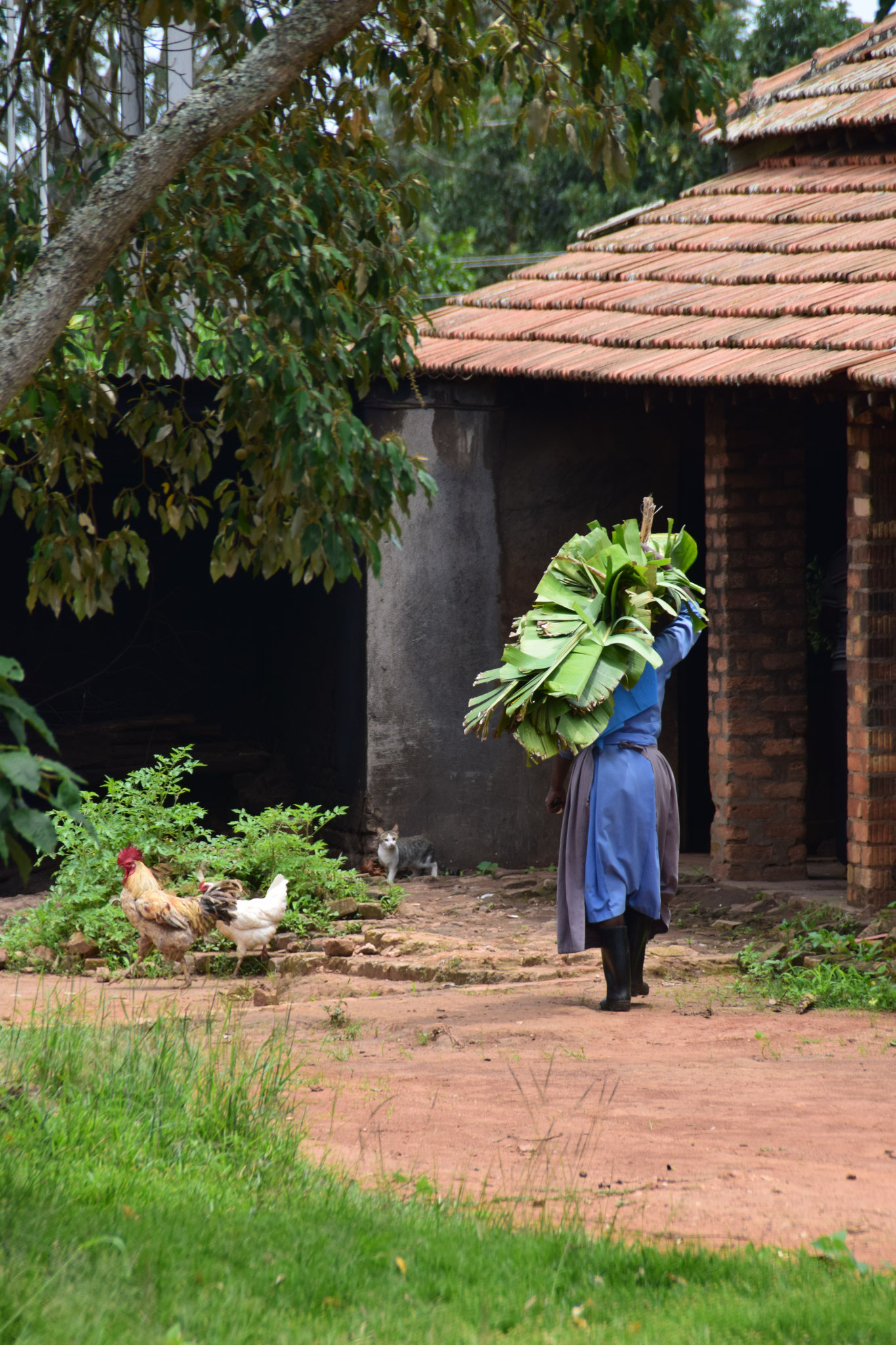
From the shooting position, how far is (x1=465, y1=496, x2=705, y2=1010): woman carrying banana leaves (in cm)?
601

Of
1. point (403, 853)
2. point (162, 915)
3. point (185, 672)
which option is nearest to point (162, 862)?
point (162, 915)

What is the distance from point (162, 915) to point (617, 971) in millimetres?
2216

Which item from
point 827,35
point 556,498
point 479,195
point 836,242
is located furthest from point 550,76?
point 479,195

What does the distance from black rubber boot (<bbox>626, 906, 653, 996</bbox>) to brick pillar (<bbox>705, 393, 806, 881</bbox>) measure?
2615mm

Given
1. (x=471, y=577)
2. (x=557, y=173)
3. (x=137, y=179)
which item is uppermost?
(x=557, y=173)

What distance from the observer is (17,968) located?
297 inches

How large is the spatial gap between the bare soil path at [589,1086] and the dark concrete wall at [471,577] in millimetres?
2183

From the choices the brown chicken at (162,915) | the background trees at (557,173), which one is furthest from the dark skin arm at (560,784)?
the background trees at (557,173)

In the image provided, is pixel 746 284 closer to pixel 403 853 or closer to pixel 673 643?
pixel 673 643

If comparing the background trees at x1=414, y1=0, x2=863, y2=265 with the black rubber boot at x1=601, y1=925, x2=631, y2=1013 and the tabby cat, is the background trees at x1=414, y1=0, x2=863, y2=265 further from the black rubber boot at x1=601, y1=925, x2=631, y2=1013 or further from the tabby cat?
the black rubber boot at x1=601, y1=925, x2=631, y2=1013

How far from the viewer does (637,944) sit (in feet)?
20.5

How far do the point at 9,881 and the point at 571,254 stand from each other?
6.14 metres

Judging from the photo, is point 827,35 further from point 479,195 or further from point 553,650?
point 553,650

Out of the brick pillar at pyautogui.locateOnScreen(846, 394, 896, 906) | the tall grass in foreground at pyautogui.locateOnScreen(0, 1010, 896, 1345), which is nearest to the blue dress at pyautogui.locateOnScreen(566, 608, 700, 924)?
the brick pillar at pyautogui.locateOnScreen(846, 394, 896, 906)
